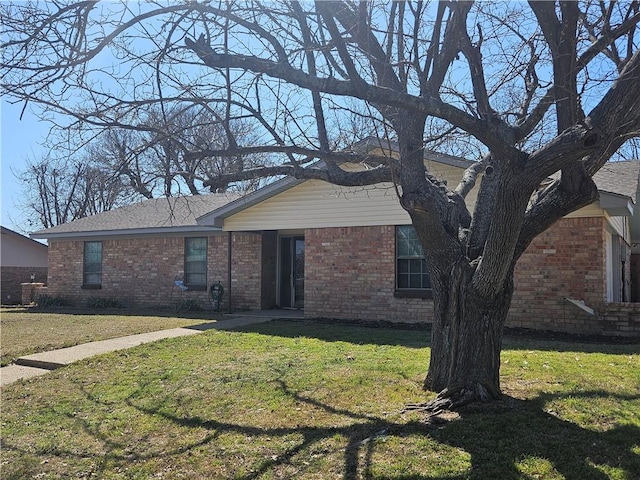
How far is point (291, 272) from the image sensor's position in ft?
53.7

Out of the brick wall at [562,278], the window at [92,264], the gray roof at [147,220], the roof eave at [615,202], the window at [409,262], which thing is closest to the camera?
the roof eave at [615,202]

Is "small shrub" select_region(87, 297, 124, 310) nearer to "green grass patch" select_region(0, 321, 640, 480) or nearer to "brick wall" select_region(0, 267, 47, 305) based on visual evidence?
"brick wall" select_region(0, 267, 47, 305)

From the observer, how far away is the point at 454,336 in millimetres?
5492

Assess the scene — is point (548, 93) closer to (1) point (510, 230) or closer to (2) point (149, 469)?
(1) point (510, 230)

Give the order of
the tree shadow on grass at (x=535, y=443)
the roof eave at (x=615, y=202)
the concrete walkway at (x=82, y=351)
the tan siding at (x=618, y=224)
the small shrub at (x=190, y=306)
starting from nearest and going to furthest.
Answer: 1. the tree shadow on grass at (x=535, y=443)
2. the concrete walkway at (x=82, y=351)
3. the roof eave at (x=615, y=202)
4. the tan siding at (x=618, y=224)
5. the small shrub at (x=190, y=306)

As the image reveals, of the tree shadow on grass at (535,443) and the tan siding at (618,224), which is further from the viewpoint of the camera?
the tan siding at (618,224)

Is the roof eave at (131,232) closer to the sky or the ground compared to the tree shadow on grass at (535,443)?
closer to the sky

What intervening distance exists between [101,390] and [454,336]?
459cm

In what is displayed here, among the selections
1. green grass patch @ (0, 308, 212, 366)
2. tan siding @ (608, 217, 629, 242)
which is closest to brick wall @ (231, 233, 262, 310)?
green grass patch @ (0, 308, 212, 366)

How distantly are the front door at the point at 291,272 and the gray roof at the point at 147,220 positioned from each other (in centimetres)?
249

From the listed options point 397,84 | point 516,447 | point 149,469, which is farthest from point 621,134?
point 149,469

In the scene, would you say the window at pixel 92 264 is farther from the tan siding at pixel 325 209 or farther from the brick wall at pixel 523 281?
the brick wall at pixel 523 281

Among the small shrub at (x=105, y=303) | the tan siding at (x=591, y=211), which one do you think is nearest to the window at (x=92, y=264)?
the small shrub at (x=105, y=303)

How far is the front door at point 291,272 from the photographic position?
1623 cm
